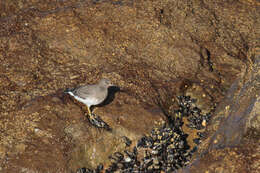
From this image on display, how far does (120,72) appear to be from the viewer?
9852 mm

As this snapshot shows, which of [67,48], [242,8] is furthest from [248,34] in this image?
[67,48]

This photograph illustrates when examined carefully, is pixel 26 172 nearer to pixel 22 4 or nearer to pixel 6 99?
pixel 6 99

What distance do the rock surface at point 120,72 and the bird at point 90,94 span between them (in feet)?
1.16

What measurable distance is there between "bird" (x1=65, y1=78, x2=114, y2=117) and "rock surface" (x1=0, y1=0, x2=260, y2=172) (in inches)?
13.9

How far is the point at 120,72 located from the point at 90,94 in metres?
1.73

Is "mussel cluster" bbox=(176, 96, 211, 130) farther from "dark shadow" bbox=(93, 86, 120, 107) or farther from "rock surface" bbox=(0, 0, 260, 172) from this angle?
"dark shadow" bbox=(93, 86, 120, 107)

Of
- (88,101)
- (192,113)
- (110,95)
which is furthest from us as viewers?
(192,113)

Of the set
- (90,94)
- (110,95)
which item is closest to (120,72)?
(110,95)

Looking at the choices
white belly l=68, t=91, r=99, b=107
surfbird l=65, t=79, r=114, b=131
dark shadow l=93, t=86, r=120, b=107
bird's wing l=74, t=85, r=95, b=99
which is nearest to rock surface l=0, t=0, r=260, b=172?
dark shadow l=93, t=86, r=120, b=107

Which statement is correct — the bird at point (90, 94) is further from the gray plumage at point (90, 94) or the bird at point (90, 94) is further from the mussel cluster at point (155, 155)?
the mussel cluster at point (155, 155)

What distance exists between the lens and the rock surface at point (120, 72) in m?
7.52

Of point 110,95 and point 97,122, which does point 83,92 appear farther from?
point 110,95

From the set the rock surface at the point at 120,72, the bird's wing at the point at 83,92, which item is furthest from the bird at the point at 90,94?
the rock surface at the point at 120,72

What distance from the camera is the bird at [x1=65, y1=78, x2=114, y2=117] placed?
8.30 m
